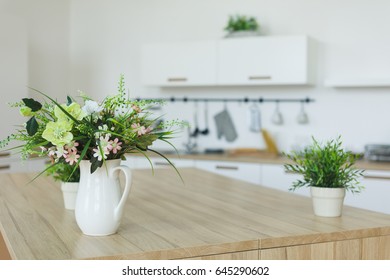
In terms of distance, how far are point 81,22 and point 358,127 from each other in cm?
322

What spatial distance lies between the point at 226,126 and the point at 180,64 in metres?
0.80

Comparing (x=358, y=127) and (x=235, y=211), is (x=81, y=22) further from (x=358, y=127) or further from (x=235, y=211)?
(x=235, y=211)

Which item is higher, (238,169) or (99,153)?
(99,153)

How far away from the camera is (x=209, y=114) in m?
5.76

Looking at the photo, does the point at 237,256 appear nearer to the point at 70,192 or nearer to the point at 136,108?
the point at 136,108

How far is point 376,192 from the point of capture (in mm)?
4363

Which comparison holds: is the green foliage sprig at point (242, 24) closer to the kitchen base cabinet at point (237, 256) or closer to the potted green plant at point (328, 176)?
the potted green plant at point (328, 176)

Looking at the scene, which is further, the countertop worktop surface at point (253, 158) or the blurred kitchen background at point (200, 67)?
the blurred kitchen background at point (200, 67)

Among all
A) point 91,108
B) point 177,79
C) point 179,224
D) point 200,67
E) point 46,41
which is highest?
point 46,41

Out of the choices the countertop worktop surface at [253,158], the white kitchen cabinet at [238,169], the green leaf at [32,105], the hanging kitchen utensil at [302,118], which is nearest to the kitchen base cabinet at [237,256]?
the green leaf at [32,105]

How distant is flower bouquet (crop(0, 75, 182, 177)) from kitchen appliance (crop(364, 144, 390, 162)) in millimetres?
3237

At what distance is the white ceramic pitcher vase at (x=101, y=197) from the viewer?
71.4 inches

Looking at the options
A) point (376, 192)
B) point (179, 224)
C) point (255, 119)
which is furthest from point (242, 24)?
point (179, 224)

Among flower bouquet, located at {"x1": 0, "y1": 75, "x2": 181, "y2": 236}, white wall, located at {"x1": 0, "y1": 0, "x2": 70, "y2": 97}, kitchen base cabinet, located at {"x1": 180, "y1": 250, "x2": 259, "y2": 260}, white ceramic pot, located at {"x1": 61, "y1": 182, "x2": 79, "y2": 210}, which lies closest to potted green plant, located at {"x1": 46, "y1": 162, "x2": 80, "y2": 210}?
white ceramic pot, located at {"x1": 61, "y1": 182, "x2": 79, "y2": 210}
